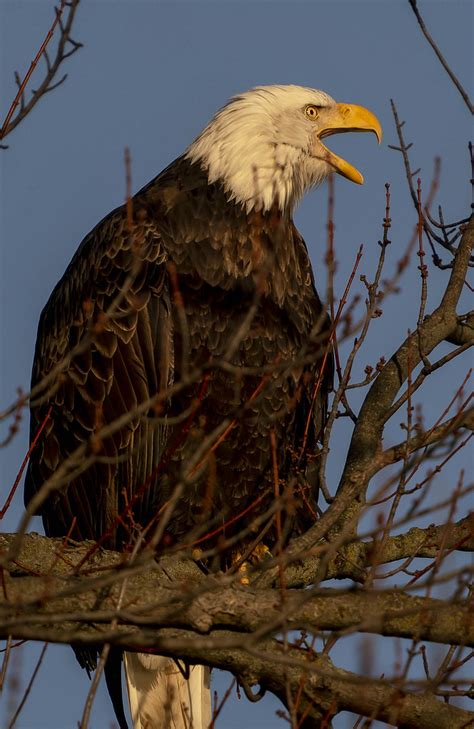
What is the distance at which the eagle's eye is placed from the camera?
239 inches

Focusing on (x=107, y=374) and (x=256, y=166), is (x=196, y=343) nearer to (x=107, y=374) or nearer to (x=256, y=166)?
(x=107, y=374)

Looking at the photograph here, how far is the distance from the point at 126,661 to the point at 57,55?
3.08m

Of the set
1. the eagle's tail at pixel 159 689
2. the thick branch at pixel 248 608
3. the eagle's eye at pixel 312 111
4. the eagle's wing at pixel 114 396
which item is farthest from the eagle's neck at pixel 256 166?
the thick branch at pixel 248 608

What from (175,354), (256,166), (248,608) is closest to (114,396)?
(175,354)

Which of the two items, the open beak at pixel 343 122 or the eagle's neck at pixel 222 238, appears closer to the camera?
the eagle's neck at pixel 222 238

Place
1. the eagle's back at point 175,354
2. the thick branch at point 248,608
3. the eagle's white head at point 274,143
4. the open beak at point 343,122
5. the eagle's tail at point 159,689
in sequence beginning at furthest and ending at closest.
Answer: the open beak at point 343,122
the eagle's white head at point 274,143
the eagle's tail at point 159,689
the eagle's back at point 175,354
the thick branch at point 248,608

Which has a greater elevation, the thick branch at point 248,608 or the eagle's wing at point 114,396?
the eagle's wing at point 114,396

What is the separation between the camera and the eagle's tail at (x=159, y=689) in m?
5.68

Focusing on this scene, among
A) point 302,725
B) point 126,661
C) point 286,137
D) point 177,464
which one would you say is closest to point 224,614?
point 302,725

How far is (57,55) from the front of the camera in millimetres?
4262

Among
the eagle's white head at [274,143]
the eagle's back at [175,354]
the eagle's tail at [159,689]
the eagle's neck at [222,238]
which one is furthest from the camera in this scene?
the eagle's white head at [274,143]

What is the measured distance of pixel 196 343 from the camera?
5.24 metres

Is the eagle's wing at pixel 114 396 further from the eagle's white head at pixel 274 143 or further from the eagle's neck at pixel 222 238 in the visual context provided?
the eagle's white head at pixel 274 143

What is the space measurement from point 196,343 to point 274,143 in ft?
4.27
